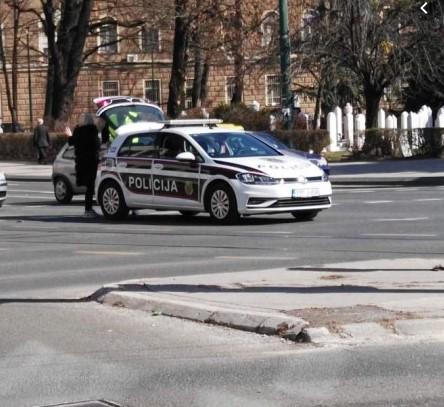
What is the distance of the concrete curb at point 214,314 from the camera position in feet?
30.2

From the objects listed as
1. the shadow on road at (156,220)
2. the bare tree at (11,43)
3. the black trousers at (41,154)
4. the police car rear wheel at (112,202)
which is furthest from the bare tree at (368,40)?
the bare tree at (11,43)

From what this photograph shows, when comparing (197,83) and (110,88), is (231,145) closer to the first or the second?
(197,83)

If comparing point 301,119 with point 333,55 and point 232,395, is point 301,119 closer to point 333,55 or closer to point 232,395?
point 333,55

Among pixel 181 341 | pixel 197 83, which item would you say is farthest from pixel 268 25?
pixel 181 341

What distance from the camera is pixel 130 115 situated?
109 ft

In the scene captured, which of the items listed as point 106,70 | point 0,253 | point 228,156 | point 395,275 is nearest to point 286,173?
point 228,156

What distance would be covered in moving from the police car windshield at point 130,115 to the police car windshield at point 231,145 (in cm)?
1267

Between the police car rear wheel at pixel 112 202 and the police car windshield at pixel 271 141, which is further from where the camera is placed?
the police car rear wheel at pixel 112 202

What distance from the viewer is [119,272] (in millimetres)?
13344

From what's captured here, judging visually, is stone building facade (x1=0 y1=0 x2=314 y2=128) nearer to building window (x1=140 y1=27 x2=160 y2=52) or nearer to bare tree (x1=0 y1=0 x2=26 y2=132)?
building window (x1=140 y1=27 x2=160 y2=52)

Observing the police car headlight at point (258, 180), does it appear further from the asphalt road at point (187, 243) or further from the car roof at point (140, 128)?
the car roof at point (140, 128)

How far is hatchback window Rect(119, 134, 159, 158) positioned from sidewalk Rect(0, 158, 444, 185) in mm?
10511

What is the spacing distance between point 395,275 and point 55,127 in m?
34.4

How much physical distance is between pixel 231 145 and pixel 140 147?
185 cm
